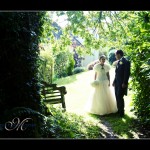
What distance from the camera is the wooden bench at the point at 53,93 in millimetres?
3428

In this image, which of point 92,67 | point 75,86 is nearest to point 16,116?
point 75,86

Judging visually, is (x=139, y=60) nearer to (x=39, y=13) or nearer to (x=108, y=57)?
(x=108, y=57)

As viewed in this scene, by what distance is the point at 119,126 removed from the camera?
3.56m

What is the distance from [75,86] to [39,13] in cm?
106

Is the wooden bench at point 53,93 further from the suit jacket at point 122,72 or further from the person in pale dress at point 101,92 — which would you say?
the suit jacket at point 122,72

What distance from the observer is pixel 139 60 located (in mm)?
3756

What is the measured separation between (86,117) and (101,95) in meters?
0.38

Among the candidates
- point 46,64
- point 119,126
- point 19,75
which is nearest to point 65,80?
point 46,64

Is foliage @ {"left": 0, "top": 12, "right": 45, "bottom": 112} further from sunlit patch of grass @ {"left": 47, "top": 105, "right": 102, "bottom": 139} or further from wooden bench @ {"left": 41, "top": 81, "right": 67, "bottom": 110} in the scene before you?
sunlit patch of grass @ {"left": 47, "top": 105, "right": 102, "bottom": 139}

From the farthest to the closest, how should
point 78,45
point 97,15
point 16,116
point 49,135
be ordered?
point 97,15
point 78,45
point 49,135
point 16,116

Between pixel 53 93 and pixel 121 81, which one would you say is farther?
pixel 121 81

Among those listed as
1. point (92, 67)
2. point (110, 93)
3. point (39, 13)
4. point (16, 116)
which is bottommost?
point (16, 116)

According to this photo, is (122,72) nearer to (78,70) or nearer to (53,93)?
(78,70)

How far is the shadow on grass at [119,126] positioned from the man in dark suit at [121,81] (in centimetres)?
9
